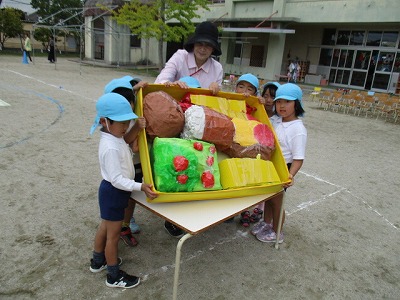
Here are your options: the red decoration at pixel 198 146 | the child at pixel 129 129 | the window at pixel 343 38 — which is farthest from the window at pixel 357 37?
the red decoration at pixel 198 146

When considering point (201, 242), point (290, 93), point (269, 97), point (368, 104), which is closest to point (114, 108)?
point (290, 93)

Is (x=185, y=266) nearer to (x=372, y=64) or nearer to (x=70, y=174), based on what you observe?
(x=70, y=174)

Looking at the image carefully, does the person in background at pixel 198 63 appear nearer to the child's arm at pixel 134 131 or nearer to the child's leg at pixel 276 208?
the child's arm at pixel 134 131

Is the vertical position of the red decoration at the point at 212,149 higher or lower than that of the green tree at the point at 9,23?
lower

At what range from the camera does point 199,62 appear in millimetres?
2836

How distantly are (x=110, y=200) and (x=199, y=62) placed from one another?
150cm

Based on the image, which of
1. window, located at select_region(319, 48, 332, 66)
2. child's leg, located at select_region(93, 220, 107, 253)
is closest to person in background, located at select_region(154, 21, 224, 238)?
child's leg, located at select_region(93, 220, 107, 253)

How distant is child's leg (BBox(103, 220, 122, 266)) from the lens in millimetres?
2145

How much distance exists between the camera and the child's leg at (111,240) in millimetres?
2145

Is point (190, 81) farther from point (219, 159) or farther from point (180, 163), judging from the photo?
point (180, 163)

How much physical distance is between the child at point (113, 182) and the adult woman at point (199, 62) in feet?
2.35

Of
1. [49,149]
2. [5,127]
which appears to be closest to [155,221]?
[49,149]

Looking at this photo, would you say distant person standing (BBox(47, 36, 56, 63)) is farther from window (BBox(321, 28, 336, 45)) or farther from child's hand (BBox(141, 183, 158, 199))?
child's hand (BBox(141, 183, 158, 199))

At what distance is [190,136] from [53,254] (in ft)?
4.77
